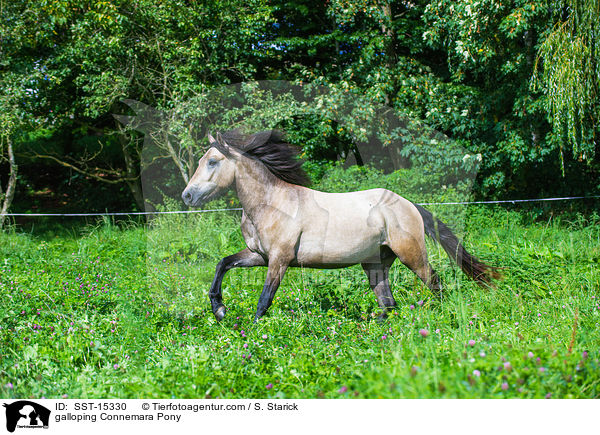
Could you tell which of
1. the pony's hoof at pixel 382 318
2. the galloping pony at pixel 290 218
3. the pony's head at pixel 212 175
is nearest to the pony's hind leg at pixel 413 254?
the galloping pony at pixel 290 218

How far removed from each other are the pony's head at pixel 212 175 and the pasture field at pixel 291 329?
1024mm

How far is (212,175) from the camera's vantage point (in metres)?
3.43

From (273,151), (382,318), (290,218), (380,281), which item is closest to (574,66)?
(380,281)

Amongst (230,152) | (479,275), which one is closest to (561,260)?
(479,275)

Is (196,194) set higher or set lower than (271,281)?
higher

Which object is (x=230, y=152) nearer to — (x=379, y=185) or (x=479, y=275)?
(x=479, y=275)

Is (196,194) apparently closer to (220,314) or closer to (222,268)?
(222,268)

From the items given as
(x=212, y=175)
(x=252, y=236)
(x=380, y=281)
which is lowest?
(x=380, y=281)

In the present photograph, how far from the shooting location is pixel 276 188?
12.2 ft

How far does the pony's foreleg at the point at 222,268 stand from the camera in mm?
3695

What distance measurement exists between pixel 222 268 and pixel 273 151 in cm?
104

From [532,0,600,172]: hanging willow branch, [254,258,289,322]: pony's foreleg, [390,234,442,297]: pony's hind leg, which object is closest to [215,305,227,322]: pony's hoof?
[254,258,289,322]: pony's foreleg

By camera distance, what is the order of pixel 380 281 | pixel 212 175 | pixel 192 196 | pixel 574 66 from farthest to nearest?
pixel 574 66 < pixel 380 281 < pixel 212 175 < pixel 192 196
